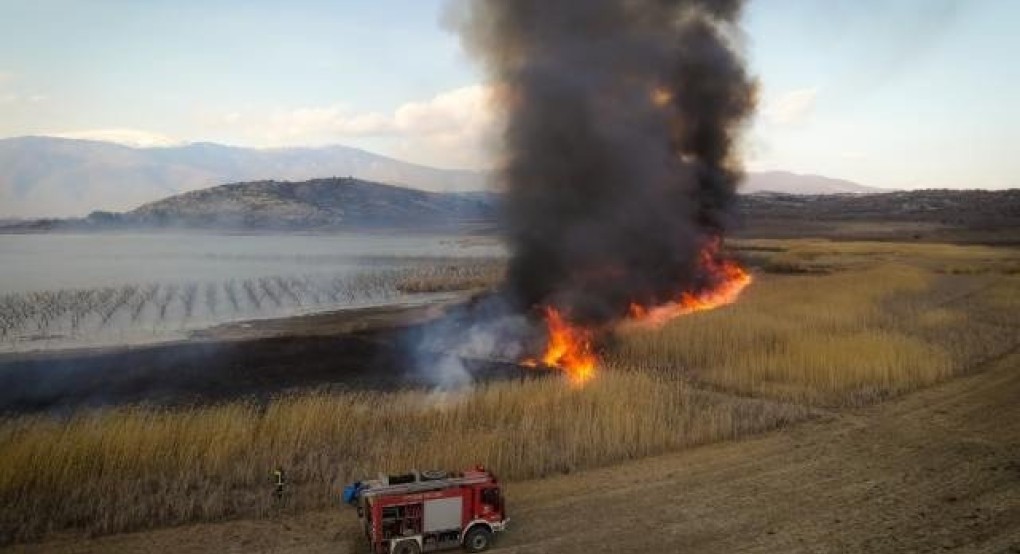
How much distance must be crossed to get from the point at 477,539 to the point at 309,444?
5.94m

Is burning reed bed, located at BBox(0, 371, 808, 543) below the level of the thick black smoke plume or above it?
below

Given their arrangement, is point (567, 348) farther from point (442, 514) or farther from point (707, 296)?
point (442, 514)

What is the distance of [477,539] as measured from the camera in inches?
416

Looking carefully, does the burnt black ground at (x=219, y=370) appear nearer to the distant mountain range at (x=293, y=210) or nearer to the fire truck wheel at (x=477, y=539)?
the fire truck wheel at (x=477, y=539)

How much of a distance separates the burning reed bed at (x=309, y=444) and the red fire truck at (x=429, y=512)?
2.88 meters

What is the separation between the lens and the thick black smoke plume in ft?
88.9

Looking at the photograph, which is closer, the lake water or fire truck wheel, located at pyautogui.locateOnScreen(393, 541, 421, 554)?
fire truck wheel, located at pyautogui.locateOnScreen(393, 541, 421, 554)

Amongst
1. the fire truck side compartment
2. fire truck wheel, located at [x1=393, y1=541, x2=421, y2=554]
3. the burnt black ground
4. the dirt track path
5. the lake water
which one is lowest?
the lake water

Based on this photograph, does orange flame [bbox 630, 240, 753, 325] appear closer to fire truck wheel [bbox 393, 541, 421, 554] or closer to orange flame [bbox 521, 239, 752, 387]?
orange flame [bbox 521, 239, 752, 387]

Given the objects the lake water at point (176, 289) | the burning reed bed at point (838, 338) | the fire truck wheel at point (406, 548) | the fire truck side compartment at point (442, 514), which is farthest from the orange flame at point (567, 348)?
the lake water at point (176, 289)

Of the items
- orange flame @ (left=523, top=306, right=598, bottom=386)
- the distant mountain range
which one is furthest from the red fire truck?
the distant mountain range

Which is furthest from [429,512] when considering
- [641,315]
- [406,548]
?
[641,315]

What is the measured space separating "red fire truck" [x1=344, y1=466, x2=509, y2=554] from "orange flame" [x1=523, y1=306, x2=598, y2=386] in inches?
466

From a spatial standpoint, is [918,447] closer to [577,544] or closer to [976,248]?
[577,544]
